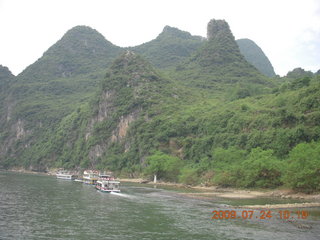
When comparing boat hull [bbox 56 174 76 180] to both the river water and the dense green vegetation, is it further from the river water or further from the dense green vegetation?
the river water

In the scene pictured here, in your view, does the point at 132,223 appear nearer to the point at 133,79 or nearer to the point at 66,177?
the point at 66,177

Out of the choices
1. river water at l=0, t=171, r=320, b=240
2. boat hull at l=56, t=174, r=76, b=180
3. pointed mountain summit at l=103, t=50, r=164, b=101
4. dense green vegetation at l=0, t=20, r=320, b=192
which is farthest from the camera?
pointed mountain summit at l=103, t=50, r=164, b=101

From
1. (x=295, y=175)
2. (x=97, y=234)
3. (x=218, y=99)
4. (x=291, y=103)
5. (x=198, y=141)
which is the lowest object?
(x=97, y=234)

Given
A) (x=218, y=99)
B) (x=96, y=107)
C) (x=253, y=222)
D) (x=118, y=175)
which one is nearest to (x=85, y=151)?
(x=96, y=107)

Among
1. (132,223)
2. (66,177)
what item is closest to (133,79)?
(66,177)

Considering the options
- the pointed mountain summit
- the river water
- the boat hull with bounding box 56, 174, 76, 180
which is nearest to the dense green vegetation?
the pointed mountain summit

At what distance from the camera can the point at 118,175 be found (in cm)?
14475

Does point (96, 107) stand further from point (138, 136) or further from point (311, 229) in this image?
point (311, 229)

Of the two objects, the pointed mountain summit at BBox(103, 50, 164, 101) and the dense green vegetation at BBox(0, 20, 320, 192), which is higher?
the pointed mountain summit at BBox(103, 50, 164, 101)

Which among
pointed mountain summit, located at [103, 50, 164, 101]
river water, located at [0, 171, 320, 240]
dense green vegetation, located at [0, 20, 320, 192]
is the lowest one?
river water, located at [0, 171, 320, 240]

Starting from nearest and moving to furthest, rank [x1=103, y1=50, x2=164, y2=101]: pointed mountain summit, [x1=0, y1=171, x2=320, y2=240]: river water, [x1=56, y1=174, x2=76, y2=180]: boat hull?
[x1=0, y1=171, x2=320, y2=240]: river water, [x1=56, y1=174, x2=76, y2=180]: boat hull, [x1=103, y1=50, x2=164, y2=101]: pointed mountain summit

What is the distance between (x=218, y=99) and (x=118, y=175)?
6597cm

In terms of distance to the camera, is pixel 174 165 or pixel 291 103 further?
pixel 174 165

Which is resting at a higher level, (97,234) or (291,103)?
(291,103)
